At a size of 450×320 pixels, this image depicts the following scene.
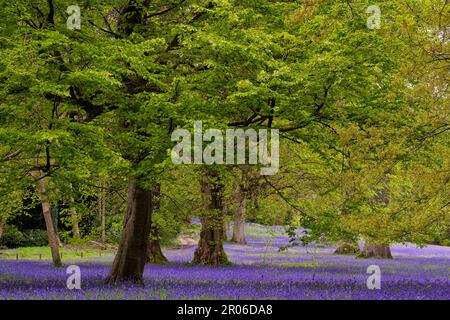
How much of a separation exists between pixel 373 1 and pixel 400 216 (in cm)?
526

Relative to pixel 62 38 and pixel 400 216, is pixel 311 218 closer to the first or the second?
pixel 400 216

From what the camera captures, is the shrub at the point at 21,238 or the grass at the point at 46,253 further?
the shrub at the point at 21,238

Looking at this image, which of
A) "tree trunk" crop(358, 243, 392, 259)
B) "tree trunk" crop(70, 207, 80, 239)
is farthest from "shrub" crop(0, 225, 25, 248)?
"tree trunk" crop(358, 243, 392, 259)

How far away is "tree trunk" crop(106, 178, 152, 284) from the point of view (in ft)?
54.1

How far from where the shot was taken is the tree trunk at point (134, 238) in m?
16.5

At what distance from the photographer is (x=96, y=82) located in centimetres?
1204

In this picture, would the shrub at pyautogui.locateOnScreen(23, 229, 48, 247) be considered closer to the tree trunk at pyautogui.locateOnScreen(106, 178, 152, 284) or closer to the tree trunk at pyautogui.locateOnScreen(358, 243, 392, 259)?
the tree trunk at pyautogui.locateOnScreen(358, 243, 392, 259)

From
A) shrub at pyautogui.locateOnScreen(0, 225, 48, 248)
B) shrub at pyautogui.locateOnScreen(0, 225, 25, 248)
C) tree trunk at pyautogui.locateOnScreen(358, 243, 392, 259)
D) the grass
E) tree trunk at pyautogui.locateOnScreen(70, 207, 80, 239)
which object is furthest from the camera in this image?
shrub at pyautogui.locateOnScreen(0, 225, 48, 248)

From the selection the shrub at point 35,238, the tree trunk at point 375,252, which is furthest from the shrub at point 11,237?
the tree trunk at point 375,252

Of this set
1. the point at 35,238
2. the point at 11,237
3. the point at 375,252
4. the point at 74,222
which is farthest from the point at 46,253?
the point at 375,252

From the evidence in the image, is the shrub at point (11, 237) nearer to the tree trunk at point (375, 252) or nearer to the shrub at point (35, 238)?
the shrub at point (35, 238)

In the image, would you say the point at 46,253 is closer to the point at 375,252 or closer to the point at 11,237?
the point at 11,237
